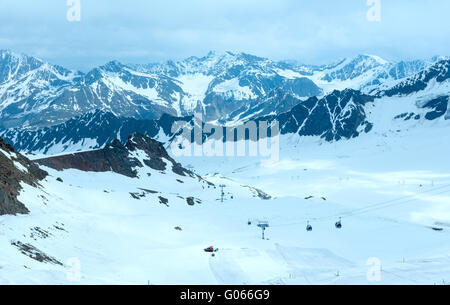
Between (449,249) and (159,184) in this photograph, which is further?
(159,184)

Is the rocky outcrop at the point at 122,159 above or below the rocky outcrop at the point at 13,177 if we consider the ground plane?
above

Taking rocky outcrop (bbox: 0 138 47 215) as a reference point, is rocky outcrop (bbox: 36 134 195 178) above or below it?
above

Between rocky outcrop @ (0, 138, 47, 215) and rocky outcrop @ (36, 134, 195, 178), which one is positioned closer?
rocky outcrop @ (0, 138, 47, 215)

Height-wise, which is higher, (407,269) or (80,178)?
(80,178)

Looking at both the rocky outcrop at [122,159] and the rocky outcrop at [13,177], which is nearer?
the rocky outcrop at [13,177]

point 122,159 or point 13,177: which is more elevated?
point 122,159

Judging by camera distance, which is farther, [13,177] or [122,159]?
[122,159]
